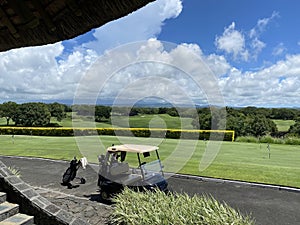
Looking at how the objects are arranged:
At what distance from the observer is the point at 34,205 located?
14.7ft

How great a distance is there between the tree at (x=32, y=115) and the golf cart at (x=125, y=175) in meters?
25.5

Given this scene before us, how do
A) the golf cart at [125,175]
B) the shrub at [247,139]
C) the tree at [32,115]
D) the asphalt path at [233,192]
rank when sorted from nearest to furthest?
the asphalt path at [233,192] → the golf cart at [125,175] → the shrub at [247,139] → the tree at [32,115]

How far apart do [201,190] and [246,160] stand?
18.7 feet

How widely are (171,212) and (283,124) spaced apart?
89.8 ft

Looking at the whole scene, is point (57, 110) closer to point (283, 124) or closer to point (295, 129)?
point (283, 124)

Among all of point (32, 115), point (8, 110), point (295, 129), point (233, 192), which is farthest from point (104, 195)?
point (8, 110)

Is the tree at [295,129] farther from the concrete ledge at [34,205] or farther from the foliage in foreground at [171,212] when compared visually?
the concrete ledge at [34,205]

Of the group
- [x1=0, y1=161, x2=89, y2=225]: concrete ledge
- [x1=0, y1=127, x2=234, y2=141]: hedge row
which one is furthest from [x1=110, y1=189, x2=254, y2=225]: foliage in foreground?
[x1=0, y1=127, x2=234, y2=141]: hedge row

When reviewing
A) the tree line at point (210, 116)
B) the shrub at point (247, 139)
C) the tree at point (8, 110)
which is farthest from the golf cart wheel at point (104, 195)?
the tree at point (8, 110)

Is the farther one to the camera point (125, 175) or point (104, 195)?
point (125, 175)

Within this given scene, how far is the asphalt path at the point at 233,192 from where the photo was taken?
257 inches

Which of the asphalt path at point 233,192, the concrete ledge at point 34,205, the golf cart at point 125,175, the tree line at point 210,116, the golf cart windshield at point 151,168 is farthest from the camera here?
the tree line at point 210,116

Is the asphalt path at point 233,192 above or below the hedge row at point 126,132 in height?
below

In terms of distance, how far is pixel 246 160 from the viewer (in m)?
13.4
